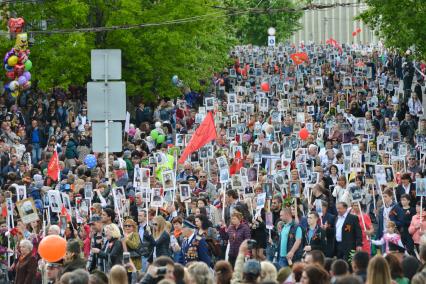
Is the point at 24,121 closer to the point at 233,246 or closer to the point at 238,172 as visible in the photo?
the point at 238,172

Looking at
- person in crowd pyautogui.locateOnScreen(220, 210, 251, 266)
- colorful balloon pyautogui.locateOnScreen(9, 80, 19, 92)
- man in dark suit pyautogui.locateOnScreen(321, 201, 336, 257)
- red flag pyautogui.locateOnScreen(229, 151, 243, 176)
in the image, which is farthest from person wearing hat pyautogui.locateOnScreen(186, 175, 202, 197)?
colorful balloon pyautogui.locateOnScreen(9, 80, 19, 92)

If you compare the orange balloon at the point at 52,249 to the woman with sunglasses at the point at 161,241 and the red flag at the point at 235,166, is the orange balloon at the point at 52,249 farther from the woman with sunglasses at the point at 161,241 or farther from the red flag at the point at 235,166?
the red flag at the point at 235,166

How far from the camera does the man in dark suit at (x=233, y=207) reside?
23.0 meters

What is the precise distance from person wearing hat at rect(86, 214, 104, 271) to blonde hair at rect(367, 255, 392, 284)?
284 inches

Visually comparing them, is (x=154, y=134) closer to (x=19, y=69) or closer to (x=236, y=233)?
(x=19, y=69)

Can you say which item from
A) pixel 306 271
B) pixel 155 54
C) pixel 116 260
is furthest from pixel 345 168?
pixel 155 54

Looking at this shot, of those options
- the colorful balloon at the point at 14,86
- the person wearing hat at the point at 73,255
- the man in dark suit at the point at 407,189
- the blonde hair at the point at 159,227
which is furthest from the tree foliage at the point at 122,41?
the person wearing hat at the point at 73,255

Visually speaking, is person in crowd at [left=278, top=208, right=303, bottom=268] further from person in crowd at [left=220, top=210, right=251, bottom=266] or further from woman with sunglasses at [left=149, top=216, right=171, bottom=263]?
woman with sunglasses at [left=149, top=216, right=171, bottom=263]

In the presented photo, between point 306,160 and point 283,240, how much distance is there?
1063cm

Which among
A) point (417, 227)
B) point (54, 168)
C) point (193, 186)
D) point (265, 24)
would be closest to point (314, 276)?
point (417, 227)

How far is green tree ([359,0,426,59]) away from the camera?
Result: 3997 centimetres

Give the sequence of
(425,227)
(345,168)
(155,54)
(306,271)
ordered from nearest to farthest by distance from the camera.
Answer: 1. (306,271)
2. (425,227)
3. (345,168)
4. (155,54)

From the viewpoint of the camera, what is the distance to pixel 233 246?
2180 centimetres

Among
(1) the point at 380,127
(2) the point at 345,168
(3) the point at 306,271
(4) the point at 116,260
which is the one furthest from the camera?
(1) the point at 380,127
